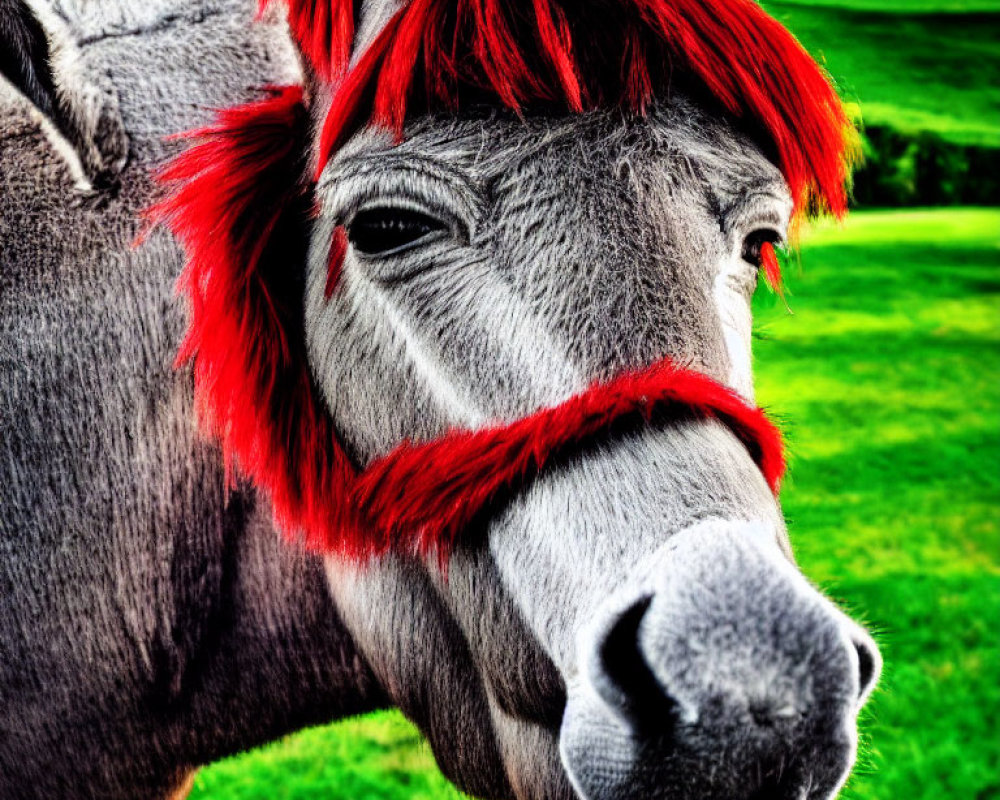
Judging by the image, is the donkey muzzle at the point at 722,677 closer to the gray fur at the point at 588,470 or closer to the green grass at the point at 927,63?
the gray fur at the point at 588,470

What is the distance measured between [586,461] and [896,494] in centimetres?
530

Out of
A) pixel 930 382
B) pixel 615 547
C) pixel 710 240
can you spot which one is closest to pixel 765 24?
pixel 710 240

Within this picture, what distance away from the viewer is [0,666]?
60.0 inches

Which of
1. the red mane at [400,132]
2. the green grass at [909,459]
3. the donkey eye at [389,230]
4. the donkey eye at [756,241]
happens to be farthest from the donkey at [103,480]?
the green grass at [909,459]

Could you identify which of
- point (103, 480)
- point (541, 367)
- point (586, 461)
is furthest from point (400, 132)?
point (103, 480)

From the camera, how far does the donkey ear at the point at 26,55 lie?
1446mm

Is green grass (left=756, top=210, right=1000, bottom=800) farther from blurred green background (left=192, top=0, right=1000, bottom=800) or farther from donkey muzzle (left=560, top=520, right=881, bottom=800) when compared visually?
donkey muzzle (left=560, top=520, right=881, bottom=800)

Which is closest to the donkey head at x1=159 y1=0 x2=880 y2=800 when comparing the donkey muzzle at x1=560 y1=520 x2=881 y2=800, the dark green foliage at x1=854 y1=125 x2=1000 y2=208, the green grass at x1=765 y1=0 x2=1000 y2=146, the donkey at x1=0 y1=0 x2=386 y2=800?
the donkey muzzle at x1=560 y1=520 x2=881 y2=800

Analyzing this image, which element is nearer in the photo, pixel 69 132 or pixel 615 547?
pixel 615 547

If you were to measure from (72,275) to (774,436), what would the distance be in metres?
→ 1.21

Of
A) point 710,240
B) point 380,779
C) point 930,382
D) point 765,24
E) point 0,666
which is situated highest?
point 765,24

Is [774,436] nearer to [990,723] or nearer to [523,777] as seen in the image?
[523,777]

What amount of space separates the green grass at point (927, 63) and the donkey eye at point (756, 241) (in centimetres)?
191

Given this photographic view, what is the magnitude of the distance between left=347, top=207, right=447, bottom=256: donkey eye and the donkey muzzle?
1.75 ft
